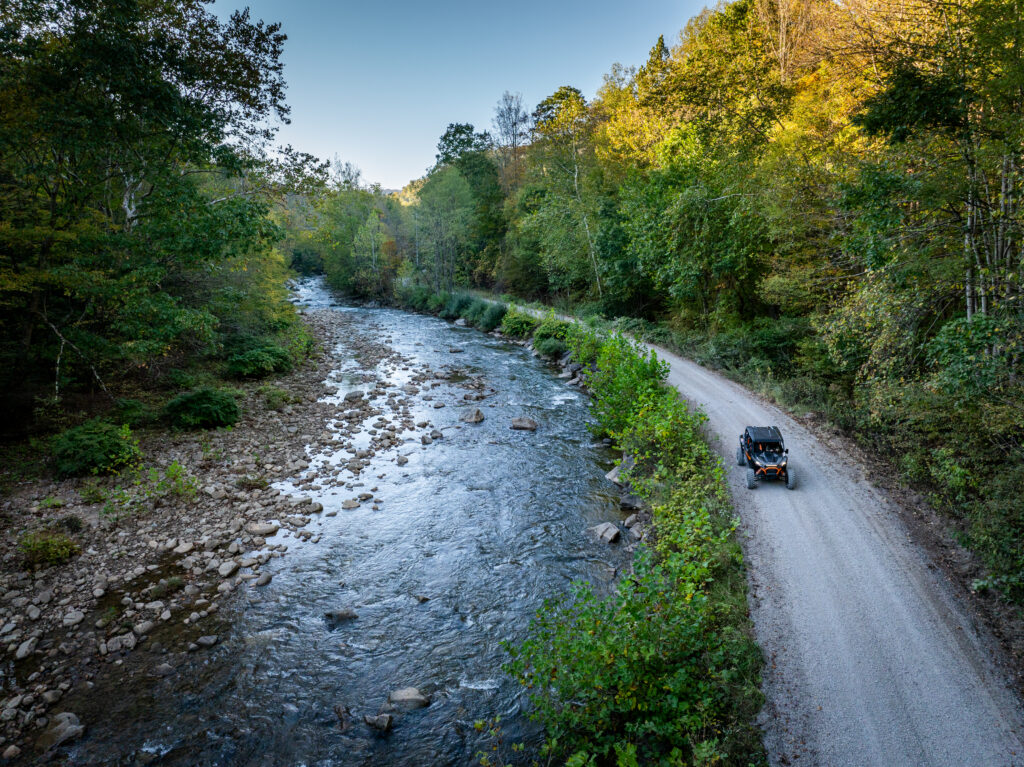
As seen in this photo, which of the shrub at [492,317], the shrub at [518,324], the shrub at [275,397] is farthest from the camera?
the shrub at [492,317]

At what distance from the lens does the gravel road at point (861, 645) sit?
15.6 feet

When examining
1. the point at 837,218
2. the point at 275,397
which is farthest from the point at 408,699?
the point at 837,218

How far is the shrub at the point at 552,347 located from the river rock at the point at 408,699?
62.9 ft

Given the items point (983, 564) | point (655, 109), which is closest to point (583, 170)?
point (655, 109)

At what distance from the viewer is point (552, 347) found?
24141mm

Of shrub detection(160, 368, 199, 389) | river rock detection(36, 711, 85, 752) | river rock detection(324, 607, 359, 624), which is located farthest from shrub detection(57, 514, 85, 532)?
shrub detection(160, 368, 199, 389)

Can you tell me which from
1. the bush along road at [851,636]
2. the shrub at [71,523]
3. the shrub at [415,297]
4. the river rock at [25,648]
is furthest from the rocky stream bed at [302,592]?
the shrub at [415,297]

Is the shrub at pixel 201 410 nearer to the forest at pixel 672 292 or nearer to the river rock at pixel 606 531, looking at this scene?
the forest at pixel 672 292

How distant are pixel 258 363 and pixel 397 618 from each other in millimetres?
14855

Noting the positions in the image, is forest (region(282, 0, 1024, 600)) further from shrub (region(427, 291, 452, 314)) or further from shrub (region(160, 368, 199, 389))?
shrub (region(427, 291, 452, 314))

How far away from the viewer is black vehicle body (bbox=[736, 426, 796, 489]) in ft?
31.0

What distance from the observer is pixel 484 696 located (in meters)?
6.04

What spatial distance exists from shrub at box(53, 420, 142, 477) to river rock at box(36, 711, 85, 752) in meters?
6.43

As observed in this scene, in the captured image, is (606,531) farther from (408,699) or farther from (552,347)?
(552,347)
